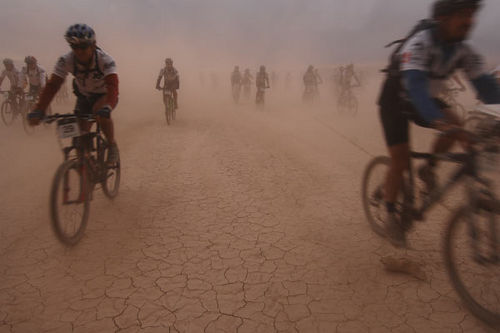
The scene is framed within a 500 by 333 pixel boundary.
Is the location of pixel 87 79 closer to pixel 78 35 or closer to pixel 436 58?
pixel 78 35

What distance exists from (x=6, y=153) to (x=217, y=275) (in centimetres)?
612

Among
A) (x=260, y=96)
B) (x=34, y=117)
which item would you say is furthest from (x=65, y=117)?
(x=260, y=96)

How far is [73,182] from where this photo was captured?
2984 mm

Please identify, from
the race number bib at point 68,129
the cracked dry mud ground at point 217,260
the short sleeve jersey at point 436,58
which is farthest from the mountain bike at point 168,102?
the short sleeve jersey at point 436,58

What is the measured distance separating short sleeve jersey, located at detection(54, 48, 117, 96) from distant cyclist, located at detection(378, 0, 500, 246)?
112 inches

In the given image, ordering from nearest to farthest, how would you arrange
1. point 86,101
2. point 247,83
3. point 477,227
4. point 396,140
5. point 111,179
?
point 477,227, point 396,140, point 86,101, point 111,179, point 247,83

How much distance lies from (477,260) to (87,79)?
3937mm

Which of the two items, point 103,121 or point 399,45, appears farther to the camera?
point 103,121

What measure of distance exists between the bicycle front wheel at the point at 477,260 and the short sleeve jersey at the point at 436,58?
3.26ft

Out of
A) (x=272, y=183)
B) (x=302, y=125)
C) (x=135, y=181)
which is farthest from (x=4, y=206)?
(x=302, y=125)

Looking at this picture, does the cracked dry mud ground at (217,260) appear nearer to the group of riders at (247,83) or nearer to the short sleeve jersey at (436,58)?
the short sleeve jersey at (436,58)

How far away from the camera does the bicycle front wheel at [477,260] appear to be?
1895mm

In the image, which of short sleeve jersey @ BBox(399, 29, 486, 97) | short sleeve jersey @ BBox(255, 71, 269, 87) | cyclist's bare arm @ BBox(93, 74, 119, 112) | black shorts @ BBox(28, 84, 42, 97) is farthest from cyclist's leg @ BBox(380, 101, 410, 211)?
short sleeve jersey @ BBox(255, 71, 269, 87)

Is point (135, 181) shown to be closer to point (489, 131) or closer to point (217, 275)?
point (217, 275)
